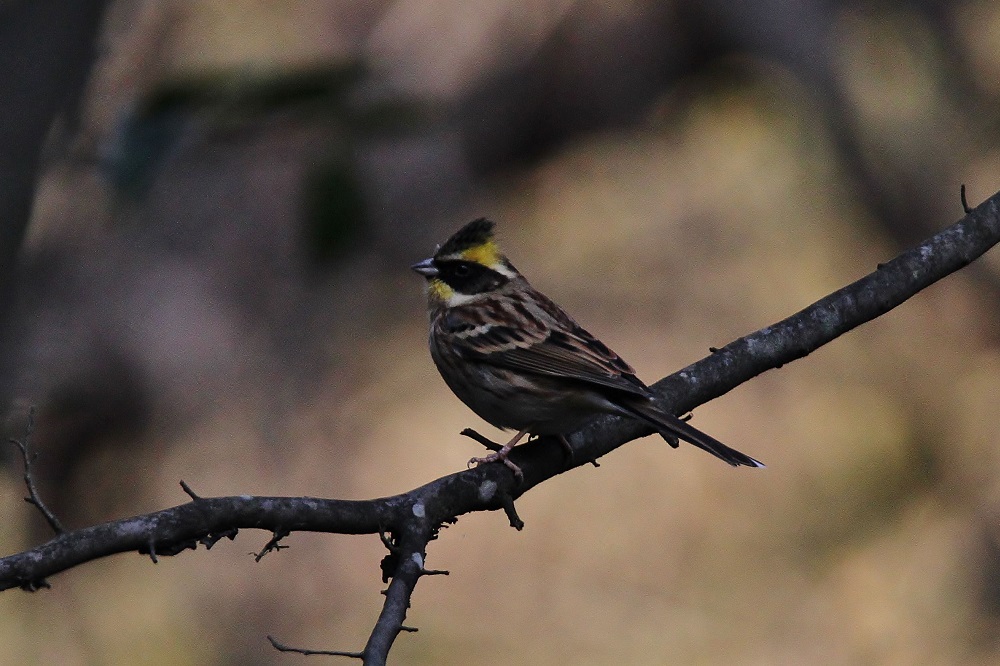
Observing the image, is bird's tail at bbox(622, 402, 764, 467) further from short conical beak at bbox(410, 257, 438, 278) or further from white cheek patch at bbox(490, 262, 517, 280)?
short conical beak at bbox(410, 257, 438, 278)

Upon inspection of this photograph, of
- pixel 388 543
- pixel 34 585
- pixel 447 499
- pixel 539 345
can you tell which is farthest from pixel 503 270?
pixel 34 585

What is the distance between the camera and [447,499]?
438 centimetres

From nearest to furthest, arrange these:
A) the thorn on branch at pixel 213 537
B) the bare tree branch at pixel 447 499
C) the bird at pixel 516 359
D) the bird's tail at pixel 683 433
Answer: the bare tree branch at pixel 447 499, the thorn on branch at pixel 213 537, the bird's tail at pixel 683 433, the bird at pixel 516 359

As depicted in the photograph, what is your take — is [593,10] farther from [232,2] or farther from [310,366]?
[310,366]

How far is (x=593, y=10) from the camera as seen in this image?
44.5ft

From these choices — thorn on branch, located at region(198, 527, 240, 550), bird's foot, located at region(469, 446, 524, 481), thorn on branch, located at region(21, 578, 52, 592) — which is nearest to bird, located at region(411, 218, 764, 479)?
bird's foot, located at region(469, 446, 524, 481)

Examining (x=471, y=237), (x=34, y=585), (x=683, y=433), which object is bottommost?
(x=34, y=585)

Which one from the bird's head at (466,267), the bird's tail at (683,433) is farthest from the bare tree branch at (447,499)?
the bird's head at (466,267)

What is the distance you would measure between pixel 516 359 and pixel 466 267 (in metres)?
0.93

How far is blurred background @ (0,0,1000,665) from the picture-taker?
11.3 metres

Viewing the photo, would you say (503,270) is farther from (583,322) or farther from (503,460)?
(583,322)

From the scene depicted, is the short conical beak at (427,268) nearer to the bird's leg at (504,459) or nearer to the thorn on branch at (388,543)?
the bird's leg at (504,459)

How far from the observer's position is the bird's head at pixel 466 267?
6184 mm

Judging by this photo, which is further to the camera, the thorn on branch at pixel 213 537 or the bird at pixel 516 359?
the bird at pixel 516 359
